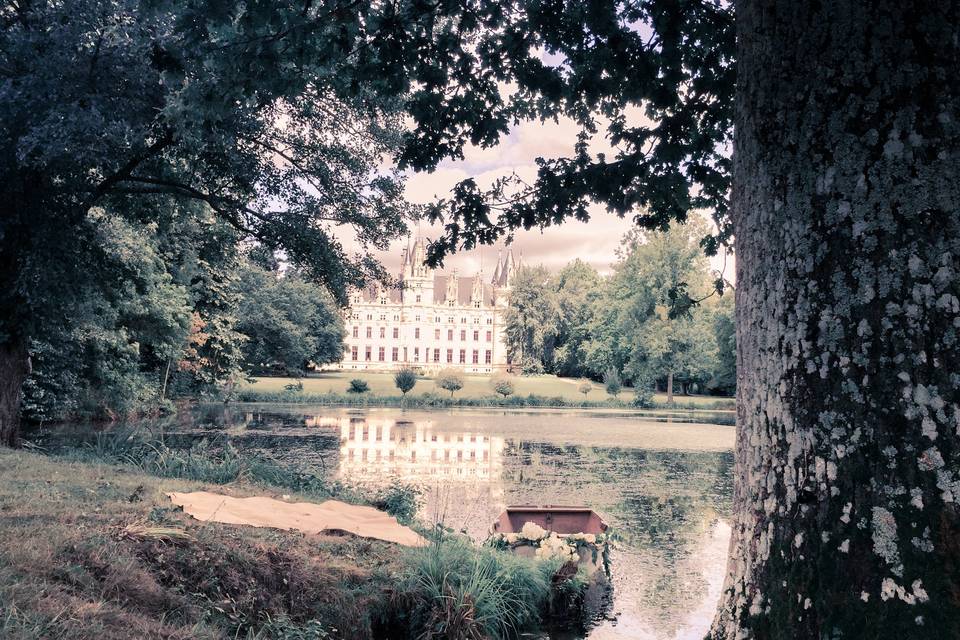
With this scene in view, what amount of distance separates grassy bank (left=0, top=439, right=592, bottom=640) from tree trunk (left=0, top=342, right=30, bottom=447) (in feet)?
13.7

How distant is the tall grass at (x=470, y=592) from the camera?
14.4 ft

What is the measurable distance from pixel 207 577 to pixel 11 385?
8518 mm

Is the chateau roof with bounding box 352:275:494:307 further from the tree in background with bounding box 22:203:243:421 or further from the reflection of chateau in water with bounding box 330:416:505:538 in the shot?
the reflection of chateau in water with bounding box 330:416:505:538

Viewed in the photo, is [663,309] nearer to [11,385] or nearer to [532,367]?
[532,367]

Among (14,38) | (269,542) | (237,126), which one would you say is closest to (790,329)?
(269,542)

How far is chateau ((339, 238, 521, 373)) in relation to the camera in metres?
96.5

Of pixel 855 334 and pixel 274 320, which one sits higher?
pixel 274 320

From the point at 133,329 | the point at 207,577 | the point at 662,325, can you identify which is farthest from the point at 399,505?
the point at 662,325

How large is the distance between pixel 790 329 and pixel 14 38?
956 centimetres

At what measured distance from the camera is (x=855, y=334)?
193cm

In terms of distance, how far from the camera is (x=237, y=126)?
369 inches

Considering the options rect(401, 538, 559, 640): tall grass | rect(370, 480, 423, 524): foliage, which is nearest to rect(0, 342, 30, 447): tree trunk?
rect(370, 480, 423, 524): foliage

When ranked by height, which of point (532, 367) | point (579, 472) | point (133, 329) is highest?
point (133, 329)

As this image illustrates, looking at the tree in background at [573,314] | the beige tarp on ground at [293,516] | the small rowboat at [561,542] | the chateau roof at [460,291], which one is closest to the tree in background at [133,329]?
the beige tarp on ground at [293,516]
